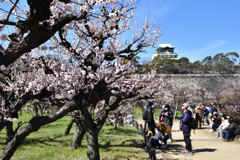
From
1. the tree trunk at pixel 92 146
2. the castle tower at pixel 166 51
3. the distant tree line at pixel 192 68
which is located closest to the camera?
the tree trunk at pixel 92 146

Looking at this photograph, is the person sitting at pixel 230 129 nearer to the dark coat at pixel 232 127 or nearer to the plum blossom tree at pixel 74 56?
the dark coat at pixel 232 127

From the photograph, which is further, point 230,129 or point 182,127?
point 230,129

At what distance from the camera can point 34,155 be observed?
22.3 feet

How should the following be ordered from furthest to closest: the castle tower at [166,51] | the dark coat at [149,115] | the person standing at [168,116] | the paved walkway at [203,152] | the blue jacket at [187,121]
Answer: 1. the castle tower at [166,51]
2. the person standing at [168,116]
3. the dark coat at [149,115]
4. the blue jacket at [187,121]
5. the paved walkway at [203,152]

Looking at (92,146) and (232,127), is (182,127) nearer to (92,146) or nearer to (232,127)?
(92,146)

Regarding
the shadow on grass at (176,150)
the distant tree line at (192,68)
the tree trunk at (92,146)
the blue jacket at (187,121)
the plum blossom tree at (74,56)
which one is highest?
the distant tree line at (192,68)

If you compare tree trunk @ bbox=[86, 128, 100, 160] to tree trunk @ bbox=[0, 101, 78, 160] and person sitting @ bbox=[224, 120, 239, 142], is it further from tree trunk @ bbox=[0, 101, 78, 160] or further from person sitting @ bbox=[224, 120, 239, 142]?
person sitting @ bbox=[224, 120, 239, 142]

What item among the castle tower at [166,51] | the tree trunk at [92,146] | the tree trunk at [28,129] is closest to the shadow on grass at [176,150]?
the tree trunk at [92,146]

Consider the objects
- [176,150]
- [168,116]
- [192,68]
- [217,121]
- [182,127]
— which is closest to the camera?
[182,127]

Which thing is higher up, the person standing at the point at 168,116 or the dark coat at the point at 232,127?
the person standing at the point at 168,116

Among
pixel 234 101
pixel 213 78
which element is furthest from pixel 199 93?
pixel 213 78

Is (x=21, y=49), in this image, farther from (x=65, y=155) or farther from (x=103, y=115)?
(x=65, y=155)

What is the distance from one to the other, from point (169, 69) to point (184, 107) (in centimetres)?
4671

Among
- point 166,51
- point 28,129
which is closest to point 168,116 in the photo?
point 28,129
